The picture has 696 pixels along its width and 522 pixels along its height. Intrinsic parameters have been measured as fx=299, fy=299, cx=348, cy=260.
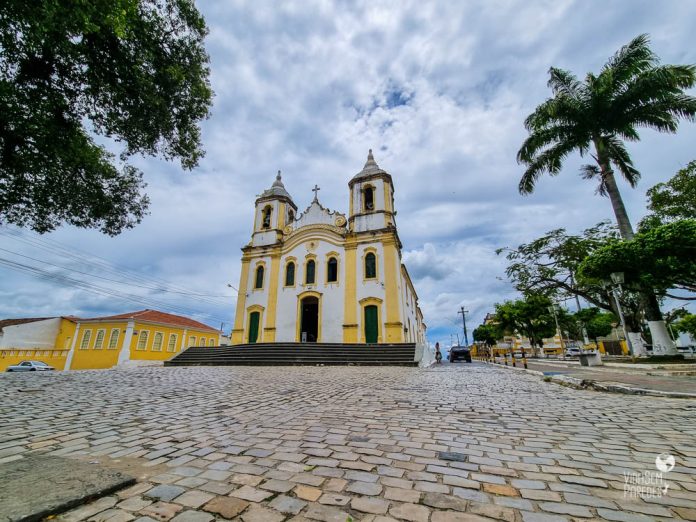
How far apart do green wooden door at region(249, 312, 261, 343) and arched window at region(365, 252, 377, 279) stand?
28.6ft

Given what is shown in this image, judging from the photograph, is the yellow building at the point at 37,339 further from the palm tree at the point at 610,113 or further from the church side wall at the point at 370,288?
the palm tree at the point at 610,113

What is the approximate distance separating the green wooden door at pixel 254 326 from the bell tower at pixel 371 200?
31.9ft

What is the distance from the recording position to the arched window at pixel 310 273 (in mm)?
22234

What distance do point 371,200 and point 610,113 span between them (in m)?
14.2

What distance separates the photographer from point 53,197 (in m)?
9.35

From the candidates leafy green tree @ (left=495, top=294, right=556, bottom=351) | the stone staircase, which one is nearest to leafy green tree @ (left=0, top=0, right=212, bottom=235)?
the stone staircase

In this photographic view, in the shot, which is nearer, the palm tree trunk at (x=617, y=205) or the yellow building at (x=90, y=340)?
the palm tree trunk at (x=617, y=205)

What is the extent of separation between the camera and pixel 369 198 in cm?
2328

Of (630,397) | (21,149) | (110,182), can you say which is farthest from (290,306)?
(630,397)

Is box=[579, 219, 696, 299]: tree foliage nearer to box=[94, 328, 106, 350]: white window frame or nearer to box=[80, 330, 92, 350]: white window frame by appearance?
box=[94, 328, 106, 350]: white window frame

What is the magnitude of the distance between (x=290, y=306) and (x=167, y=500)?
2040 centimetres

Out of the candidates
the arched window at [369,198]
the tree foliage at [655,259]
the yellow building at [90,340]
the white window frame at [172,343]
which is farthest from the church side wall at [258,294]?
the tree foliage at [655,259]

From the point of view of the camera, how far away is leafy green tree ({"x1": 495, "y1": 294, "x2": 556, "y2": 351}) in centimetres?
3306

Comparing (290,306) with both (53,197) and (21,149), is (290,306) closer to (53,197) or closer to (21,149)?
(53,197)
